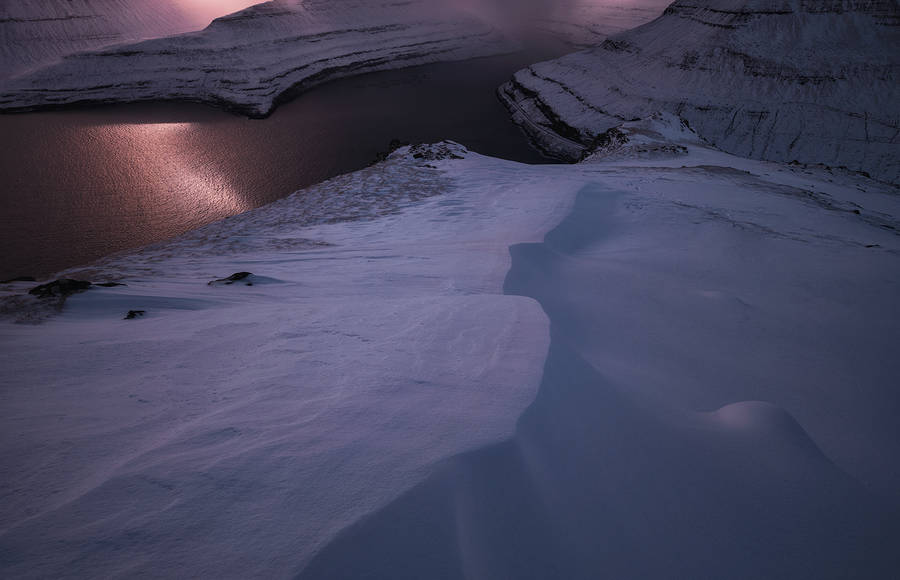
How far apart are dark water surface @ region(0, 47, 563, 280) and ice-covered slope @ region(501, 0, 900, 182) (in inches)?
95.1

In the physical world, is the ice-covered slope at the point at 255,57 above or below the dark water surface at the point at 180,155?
above

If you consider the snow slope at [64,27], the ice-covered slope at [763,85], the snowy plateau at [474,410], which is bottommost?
the snowy plateau at [474,410]

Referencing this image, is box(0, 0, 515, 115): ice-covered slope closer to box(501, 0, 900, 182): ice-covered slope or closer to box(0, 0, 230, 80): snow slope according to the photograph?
box(0, 0, 230, 80): snow slope

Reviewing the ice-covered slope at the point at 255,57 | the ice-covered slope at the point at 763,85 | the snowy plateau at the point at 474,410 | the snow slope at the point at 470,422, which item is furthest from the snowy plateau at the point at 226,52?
the snow slope at the point at 470,422

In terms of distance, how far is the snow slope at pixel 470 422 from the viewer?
875 millimetres

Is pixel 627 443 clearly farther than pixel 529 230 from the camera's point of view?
No

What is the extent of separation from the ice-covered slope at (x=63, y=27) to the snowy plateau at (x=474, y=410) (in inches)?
586

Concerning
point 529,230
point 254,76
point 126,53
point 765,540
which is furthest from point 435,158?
point 126,53

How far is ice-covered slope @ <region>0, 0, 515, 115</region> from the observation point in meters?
12.3

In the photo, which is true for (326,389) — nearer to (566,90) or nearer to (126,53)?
(566,90)

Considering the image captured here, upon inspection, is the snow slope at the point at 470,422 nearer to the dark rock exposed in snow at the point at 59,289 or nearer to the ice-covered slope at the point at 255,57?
the dark rock exposed in snow at the point at 59,289

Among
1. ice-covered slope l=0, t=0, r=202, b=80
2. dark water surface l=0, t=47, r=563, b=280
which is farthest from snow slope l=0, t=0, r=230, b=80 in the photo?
dark water surface l=0, t=47, r=563, b=280

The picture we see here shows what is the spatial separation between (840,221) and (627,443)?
13.5ft

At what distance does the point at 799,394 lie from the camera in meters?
1.56
